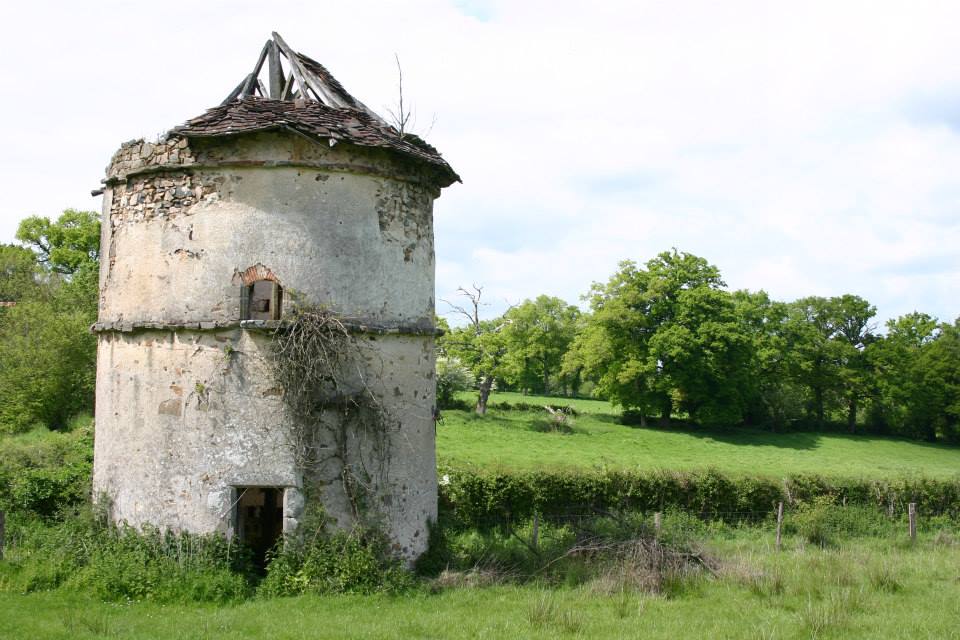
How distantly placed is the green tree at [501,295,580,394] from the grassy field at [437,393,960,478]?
11.8 feet

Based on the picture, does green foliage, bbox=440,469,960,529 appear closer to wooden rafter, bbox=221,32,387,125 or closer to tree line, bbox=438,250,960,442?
wooden rafter, bbox=221,32,387,125

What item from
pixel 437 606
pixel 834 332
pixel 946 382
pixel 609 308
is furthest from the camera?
pixel 834 332

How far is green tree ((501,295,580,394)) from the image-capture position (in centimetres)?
4181

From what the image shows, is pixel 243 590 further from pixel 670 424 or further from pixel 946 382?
pixel 946 382

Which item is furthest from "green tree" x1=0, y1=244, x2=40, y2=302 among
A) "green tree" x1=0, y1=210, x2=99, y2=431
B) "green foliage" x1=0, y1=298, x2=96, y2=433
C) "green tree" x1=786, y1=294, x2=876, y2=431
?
"green tree" x1=786, y1=294, x2=876, y2=431

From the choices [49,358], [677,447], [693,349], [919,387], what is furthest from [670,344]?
[49,358]

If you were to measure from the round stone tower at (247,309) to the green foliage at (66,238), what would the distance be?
30908 mm

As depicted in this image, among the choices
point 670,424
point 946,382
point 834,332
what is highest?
point 834,332

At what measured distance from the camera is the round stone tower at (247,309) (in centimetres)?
1029

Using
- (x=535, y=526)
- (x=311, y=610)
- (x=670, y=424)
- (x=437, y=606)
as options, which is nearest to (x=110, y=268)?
(x=311, y=610)

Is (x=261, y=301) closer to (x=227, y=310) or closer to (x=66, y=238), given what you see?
(x=227, y=310)

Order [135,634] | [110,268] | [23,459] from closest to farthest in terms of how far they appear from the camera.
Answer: [135,634]
[110,268]
[23,459]

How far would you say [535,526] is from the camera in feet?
47.4

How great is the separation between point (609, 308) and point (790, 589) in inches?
1211
